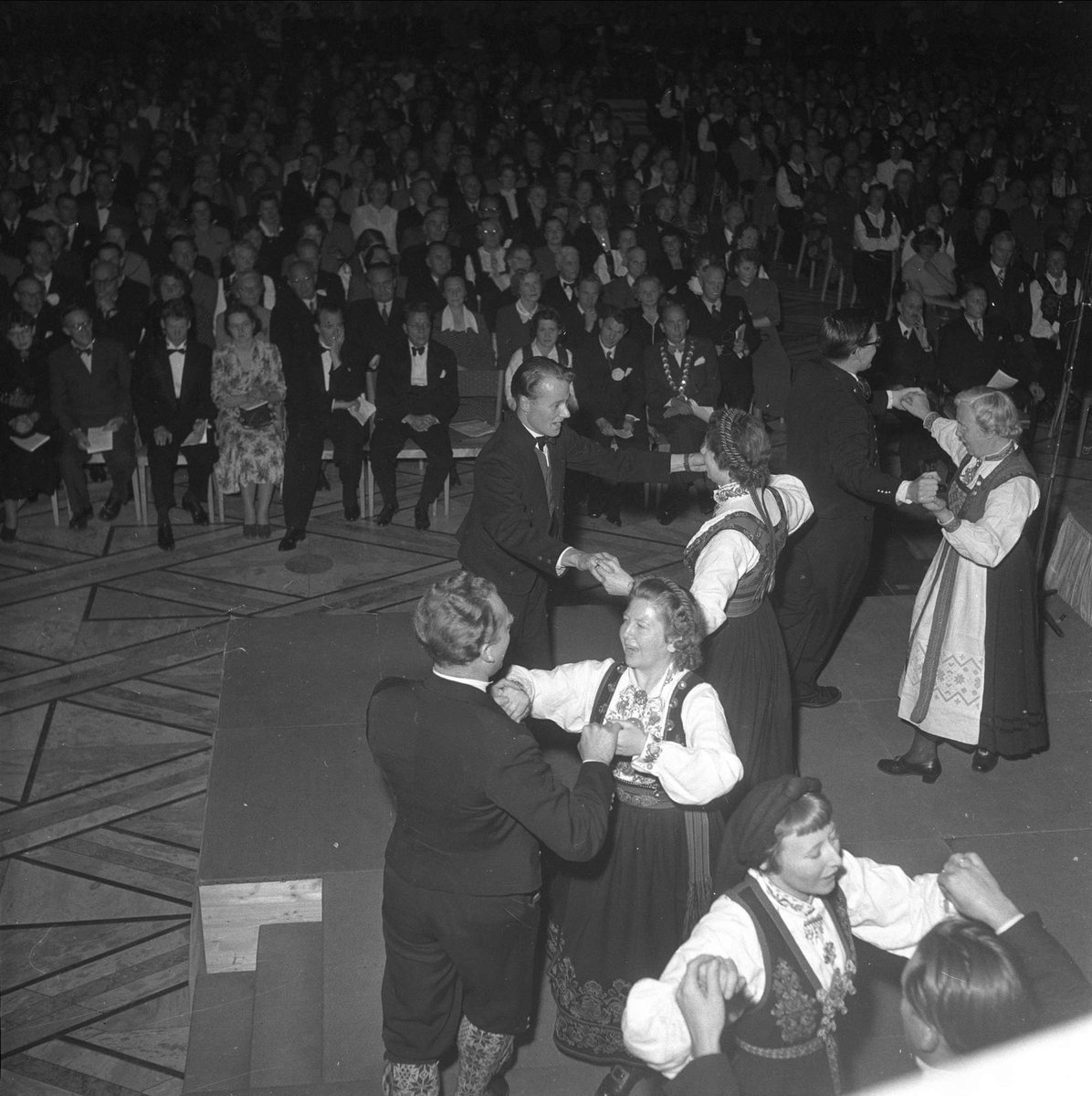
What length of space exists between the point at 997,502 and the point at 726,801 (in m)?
1.28

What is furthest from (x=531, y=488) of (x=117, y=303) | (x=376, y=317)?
(x=117, y=303)

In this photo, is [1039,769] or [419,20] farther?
[419,20]

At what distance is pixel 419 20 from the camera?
634 inches

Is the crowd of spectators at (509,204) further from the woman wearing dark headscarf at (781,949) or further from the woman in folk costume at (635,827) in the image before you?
the woman wearing dark headscarf at (781,949)

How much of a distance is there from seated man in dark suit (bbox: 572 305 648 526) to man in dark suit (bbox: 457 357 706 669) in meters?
2.62

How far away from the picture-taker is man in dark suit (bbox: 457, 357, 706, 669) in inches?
158

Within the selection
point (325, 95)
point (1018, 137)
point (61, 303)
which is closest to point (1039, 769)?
point (61, 303)

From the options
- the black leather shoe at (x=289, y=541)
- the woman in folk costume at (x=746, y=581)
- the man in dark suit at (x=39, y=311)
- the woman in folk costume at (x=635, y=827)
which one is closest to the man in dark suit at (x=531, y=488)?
the woman in folk costume at (x=746, y=581)

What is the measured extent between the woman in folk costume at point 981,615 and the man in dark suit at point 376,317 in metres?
3.57

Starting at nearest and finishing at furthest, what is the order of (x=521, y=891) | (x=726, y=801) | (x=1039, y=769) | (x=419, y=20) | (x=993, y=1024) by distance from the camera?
(x=993, y=1024) → (x=521, y=891) → (x=726, y=801) → (x=1039, y=769) → (x=419, y=20)

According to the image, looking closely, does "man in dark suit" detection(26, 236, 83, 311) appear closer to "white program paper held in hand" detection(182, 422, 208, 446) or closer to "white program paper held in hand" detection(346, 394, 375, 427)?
"white program paper held in hand" detection(182, 422, 208, 446)

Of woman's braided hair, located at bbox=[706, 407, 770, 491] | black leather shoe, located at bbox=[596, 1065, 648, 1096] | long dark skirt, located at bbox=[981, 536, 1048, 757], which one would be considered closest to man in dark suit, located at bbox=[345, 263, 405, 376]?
woman's braided hair, located at bbox=[706, 407, 770, 491]

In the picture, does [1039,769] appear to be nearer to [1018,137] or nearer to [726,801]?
[726,801]

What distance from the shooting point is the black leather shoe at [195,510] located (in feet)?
22.7
